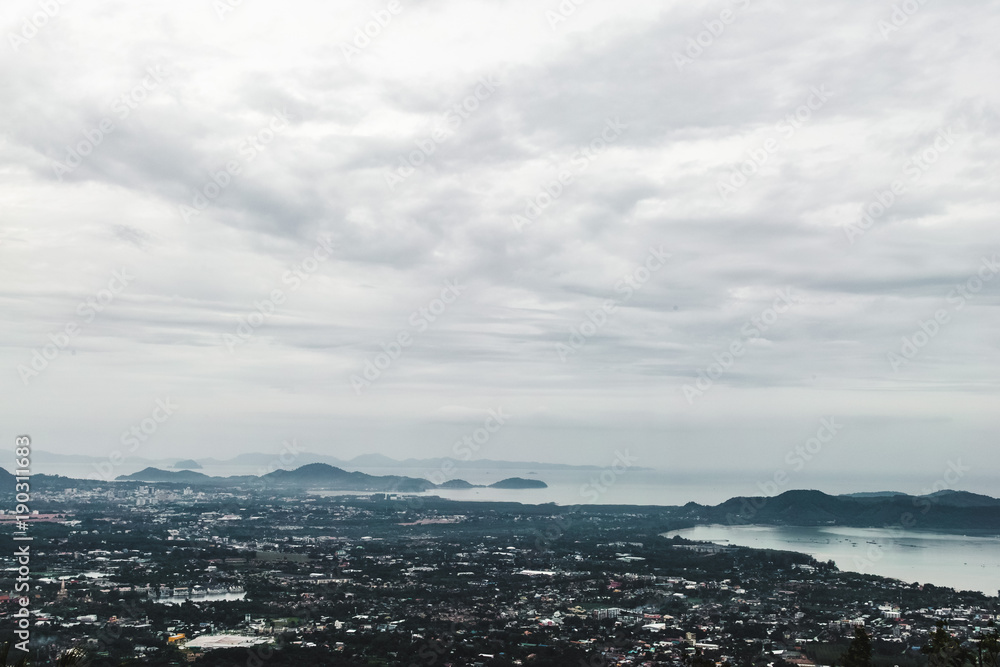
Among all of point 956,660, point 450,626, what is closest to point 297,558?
point 450,626

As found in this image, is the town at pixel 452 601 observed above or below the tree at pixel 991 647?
below

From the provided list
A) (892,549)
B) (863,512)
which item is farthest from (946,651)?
(863,512)

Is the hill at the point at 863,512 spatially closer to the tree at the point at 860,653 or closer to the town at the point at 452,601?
the town at the point at 452,601

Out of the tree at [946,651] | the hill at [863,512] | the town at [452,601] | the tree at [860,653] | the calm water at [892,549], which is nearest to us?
the tree at [946,651]

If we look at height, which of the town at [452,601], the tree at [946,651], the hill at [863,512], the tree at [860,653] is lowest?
the town at [452,601]

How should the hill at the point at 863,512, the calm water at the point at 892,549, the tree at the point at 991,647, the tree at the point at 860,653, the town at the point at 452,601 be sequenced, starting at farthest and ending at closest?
the hill at the point at 863,512 → the calm water at the point at 892,549 → the town at the point at 452,601 → the tree at the point at 860,653 → the tree at the point at 991,647

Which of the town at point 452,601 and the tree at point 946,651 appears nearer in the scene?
the tree at point 946,651

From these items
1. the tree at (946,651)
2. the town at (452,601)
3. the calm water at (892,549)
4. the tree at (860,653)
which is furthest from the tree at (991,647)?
the calm water at (892,549)

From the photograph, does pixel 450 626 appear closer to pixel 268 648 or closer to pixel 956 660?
pixel 268 648

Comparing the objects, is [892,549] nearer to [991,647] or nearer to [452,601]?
[452,601]
